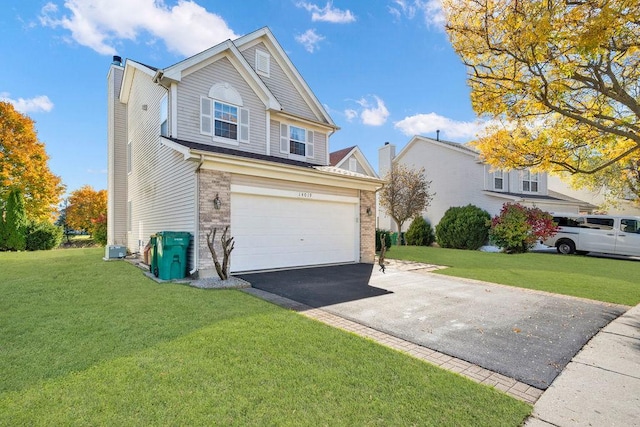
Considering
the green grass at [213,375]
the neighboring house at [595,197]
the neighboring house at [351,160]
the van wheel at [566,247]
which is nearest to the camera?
the green grass at [213,375]

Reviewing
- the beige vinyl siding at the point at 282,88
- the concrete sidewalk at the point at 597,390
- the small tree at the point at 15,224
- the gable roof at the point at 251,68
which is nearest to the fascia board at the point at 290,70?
the gable roof at the point at 251,68

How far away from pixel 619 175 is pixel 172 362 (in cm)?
2559

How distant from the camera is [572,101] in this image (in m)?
8.66

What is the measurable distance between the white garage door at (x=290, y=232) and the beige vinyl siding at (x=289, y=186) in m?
0.34

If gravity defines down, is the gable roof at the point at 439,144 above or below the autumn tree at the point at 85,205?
above

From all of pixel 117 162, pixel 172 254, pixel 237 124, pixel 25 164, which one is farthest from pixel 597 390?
pixel 25 164

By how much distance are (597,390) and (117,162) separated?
18.8 m

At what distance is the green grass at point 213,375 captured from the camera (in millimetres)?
2641

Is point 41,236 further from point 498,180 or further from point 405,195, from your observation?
point 498,180

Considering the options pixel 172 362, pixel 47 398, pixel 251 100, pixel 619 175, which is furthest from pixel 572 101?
pixel 619 175

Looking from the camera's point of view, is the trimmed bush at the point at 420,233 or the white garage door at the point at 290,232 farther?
the trimmed bush at the point at 420,233

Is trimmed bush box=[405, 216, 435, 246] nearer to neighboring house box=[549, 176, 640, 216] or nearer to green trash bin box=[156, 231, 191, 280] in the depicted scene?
neighboring house box=[549, 176, 640, 216]

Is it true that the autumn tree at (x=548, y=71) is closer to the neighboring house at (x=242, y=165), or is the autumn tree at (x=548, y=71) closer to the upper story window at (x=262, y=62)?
the neighboring house at (x=242, y=165)

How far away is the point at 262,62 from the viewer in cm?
1370
